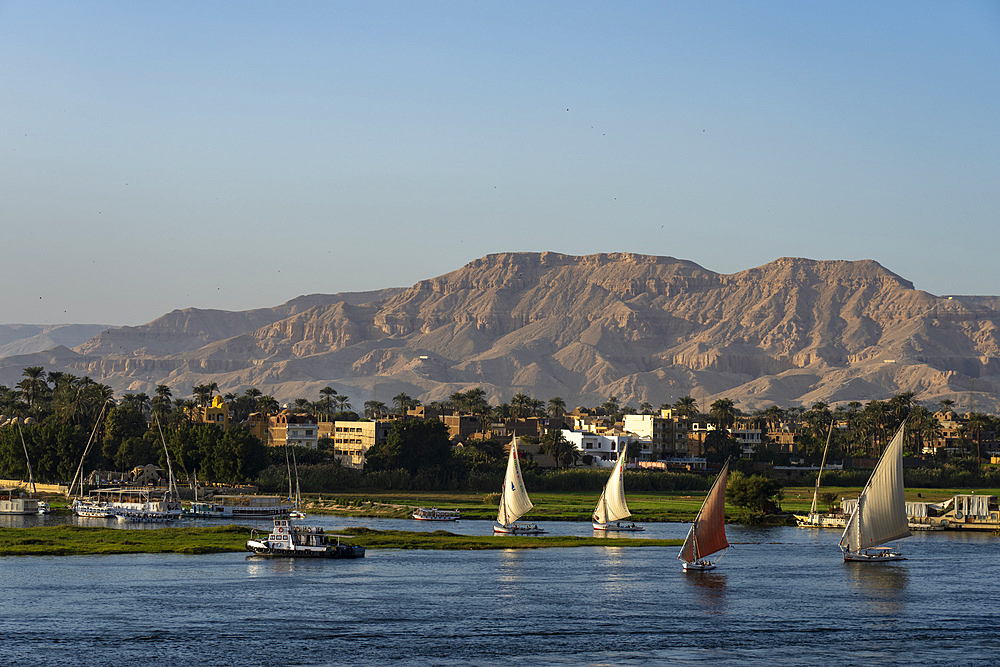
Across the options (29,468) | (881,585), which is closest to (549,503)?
(29,468)

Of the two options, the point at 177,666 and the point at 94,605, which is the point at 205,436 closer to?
the point at 94,605

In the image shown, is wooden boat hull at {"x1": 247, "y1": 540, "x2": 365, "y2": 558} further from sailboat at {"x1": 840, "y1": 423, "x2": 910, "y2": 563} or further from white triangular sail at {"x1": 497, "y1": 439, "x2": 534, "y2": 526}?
sailboat at {"x1": 840, "y1": 423, "x2": 910, "y2": 563}

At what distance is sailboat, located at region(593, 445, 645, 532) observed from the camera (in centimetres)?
12569

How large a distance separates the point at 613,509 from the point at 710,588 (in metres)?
40.1

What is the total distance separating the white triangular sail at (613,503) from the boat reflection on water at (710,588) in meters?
31.0

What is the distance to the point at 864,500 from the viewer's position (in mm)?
101500

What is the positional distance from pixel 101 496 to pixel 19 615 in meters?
88.7

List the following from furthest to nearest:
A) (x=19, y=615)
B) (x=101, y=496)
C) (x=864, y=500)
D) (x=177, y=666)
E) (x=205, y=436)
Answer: (x=205, y=436) < (x=101, y=496) < (x=864, y=500) < (x=19, y=615) < (x=177, y=666)

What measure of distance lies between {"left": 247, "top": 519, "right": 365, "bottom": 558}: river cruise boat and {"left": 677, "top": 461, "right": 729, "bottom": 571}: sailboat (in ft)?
79.9

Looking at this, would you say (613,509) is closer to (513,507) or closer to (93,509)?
(513,507)

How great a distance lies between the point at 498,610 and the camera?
77.0 meters

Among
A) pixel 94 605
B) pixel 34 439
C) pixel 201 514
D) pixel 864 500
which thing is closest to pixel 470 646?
pixel 94 605

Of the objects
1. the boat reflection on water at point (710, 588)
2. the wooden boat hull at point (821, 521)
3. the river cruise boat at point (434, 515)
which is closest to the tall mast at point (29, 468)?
the river cruise boat at point (434, 515)

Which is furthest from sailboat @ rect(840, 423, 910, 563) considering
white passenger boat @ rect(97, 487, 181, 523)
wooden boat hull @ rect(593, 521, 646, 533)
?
white passenger boat @ rect(97, 487, 181, 523)
